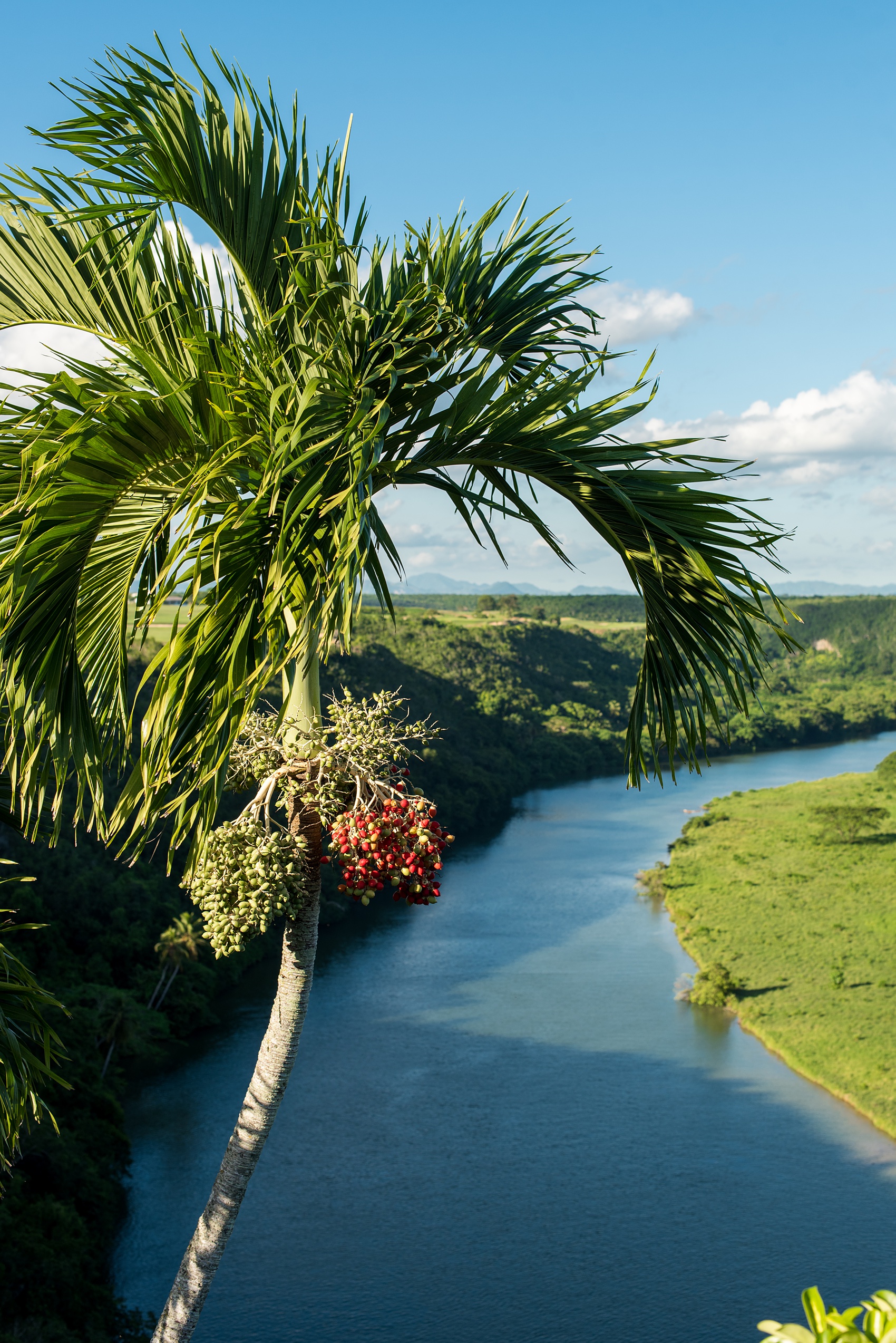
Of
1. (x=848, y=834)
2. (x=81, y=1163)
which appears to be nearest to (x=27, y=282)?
(x=81, y=1163)

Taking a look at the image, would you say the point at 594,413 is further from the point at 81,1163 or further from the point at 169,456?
the point at 81,1163

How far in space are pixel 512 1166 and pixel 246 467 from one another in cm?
2434

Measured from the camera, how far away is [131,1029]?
28.4 meters

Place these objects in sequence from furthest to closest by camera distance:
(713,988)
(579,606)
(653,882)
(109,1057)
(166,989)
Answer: (579,606) < (653,882) < (713,988) < (166,989) < (109,1057)

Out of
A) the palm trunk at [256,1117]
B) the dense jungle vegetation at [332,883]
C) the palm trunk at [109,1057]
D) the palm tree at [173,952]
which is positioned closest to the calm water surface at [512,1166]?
the palm trunk at [109,1057]

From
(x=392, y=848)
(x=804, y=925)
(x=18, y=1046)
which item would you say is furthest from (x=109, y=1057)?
(x=392, y=848)

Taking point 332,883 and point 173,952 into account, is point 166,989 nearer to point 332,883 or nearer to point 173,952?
point 173,952

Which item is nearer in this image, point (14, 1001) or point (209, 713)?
point (209, 713)

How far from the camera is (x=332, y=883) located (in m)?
35.7

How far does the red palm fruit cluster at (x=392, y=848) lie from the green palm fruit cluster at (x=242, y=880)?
0.19 metres

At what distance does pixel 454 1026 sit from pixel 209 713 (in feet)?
102

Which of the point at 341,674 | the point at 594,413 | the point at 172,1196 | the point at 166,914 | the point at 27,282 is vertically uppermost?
the point at 27,282

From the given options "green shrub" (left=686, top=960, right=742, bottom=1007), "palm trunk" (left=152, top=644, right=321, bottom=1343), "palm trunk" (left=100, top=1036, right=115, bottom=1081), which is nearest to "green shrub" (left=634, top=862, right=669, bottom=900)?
"green shrub" (left=686, top=960, right=742, bottom=1007)

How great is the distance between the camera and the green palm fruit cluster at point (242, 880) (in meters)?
3.38
